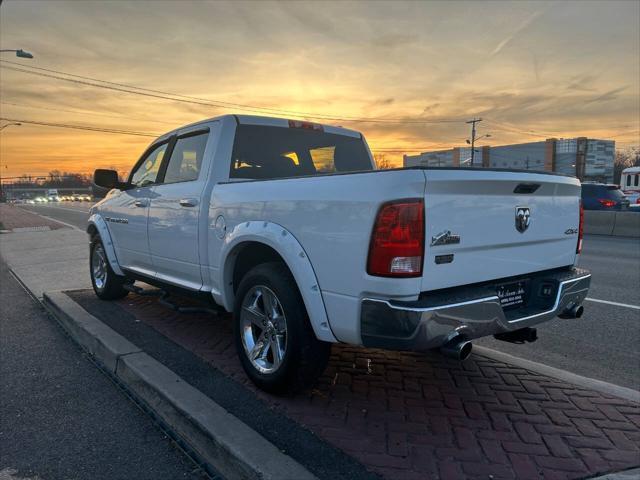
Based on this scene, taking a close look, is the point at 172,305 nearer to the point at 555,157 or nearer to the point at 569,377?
the point at 569,377

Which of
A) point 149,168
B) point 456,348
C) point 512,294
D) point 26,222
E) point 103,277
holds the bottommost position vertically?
point 26,222

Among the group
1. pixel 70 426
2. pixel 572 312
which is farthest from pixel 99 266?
pixel 572 312

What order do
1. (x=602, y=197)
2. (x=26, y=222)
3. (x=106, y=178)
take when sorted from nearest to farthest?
(x=106, y=178)
(x=602, y=197)
(x=26, y=222)

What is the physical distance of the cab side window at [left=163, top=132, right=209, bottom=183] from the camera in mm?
4434

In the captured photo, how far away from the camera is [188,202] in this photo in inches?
165

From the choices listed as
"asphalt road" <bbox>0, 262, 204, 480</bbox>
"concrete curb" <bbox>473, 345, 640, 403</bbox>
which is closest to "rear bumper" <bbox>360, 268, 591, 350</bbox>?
"concrete curb" <bbox>473, 345, 640, 403</bbox>

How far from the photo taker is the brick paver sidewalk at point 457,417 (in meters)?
2.62

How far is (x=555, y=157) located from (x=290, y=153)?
3794 inches

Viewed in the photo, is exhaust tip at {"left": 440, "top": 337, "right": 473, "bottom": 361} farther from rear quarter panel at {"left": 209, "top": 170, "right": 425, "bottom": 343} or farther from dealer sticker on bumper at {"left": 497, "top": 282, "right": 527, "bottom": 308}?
dealer sticker on bumper at {"left": 497, "top": 282, "right": 527, "bottom": 308}

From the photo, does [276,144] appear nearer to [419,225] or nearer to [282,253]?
[282,253]

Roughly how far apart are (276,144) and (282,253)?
1699 millimetres

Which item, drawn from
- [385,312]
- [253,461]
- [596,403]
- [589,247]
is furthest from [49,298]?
[589,247]

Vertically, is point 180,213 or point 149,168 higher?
point 149,168

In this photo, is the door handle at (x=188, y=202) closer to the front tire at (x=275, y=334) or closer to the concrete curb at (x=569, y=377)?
the front tire at (x=275, y=334)
